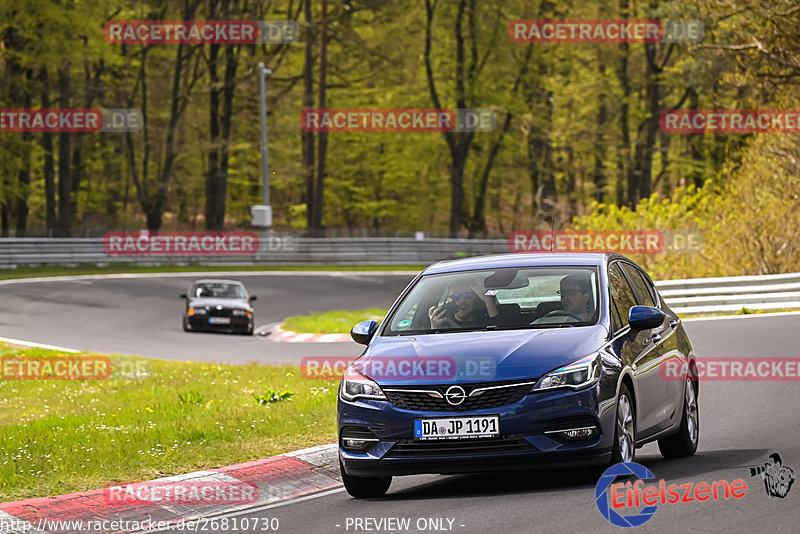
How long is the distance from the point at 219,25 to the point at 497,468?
2120 inches

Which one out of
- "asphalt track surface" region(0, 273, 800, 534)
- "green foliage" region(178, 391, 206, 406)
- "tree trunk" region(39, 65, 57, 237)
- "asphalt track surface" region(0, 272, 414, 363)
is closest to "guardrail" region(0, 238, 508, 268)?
"asphalt track surface" region(0, 272, 414, 363)

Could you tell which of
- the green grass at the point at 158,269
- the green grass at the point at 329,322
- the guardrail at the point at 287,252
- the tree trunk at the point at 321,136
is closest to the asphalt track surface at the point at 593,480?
the green grass at the point at 329,322

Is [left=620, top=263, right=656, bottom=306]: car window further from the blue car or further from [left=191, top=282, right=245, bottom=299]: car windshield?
[left=191, top=282, right=245, bottom=299]: car windshield

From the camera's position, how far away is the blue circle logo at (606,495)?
23.3 feet

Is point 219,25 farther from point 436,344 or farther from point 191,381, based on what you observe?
point 436,344

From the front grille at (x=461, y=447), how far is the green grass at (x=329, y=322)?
1883 centimetres

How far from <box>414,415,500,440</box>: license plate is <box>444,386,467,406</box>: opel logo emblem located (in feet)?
0.35

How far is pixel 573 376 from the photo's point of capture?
25.9 feet

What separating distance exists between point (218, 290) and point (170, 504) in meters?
23.1

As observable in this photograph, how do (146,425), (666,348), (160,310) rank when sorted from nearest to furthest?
(666,348), (146,425), (160,310)

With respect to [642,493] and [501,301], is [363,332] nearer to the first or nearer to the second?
[501,301]

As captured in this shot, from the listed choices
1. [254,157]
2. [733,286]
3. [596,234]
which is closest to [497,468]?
[733,286]

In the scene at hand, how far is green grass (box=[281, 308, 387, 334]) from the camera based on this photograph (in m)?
27.6

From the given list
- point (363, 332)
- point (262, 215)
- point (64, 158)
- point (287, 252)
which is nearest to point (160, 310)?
point (262, 215)
